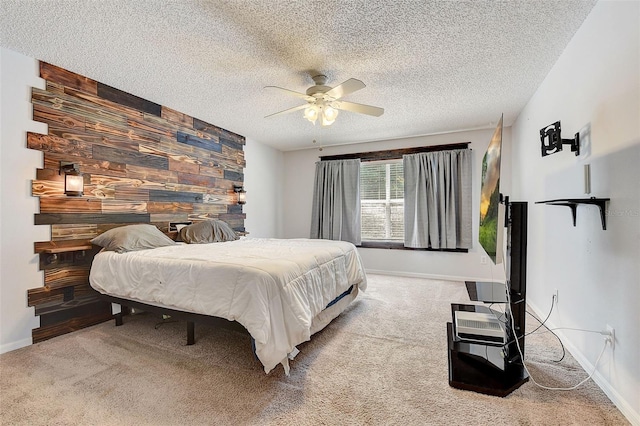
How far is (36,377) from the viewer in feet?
6.33

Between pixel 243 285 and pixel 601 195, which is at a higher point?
pixel 601 195

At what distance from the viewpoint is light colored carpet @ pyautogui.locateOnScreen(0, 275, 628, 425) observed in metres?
1.54

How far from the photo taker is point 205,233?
11.5 ft

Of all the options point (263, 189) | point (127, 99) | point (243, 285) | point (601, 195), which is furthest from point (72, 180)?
point (601, 195)

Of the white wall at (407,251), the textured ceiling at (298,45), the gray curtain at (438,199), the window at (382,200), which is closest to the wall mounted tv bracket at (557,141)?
the textured ceiling at (298,45)

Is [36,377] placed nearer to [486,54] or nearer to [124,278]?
[124,278]

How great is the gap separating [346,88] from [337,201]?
10.2ft

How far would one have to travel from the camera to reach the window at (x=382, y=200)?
518 cm

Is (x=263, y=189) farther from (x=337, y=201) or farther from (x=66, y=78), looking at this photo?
(x=66, y=78)

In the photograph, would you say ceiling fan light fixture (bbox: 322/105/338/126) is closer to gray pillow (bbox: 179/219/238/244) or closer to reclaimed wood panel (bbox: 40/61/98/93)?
gray pillow (bbox: 179/219/238/244)

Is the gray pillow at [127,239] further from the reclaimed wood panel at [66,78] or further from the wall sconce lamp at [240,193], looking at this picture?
the wall sconce lamp at [240,193]

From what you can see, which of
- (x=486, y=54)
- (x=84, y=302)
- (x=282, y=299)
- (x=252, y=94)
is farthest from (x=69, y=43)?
(x=486, y=54)

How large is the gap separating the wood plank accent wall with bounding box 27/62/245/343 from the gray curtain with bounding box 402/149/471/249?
336cm

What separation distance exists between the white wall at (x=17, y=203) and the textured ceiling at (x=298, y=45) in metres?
0.27
